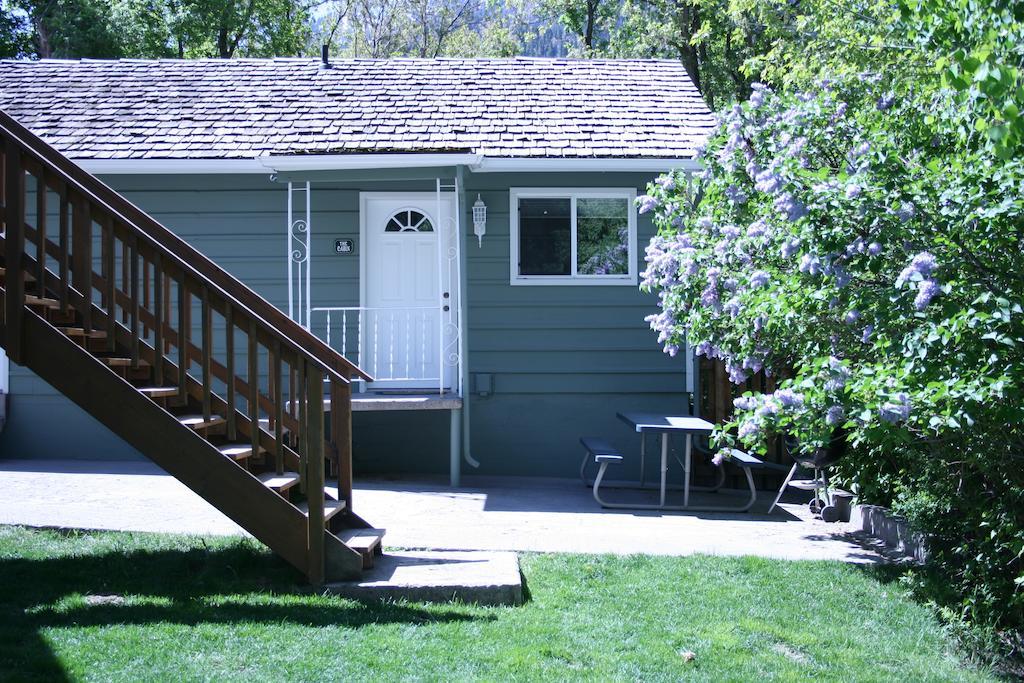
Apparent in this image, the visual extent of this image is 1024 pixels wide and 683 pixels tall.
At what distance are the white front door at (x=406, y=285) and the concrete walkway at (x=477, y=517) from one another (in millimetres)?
1331

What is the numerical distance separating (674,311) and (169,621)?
13.9ft

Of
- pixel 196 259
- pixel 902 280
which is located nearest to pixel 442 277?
pixel 196 259

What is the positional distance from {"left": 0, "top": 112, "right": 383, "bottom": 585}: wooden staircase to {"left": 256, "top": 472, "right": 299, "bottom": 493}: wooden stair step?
0.03 feet

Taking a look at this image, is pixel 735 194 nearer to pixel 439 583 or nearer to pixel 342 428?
pixel 342 428

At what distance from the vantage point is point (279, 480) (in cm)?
555

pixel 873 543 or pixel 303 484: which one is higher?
pixel 303 484

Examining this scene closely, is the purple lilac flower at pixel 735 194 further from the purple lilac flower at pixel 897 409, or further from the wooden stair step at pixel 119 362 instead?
the wooden stair step at pixel 119 362

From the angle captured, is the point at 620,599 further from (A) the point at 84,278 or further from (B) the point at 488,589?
(A) the point at 84,278

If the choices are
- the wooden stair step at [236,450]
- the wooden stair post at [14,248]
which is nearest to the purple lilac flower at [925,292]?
the wooden stair step at [236,450]

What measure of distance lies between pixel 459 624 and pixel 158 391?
2.17m

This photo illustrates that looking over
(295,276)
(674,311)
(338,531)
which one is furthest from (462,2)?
(338,531)

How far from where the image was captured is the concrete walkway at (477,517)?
671 centimetres

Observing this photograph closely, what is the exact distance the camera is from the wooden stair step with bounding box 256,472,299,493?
17.7 ft

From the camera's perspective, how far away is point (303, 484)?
230 inches
